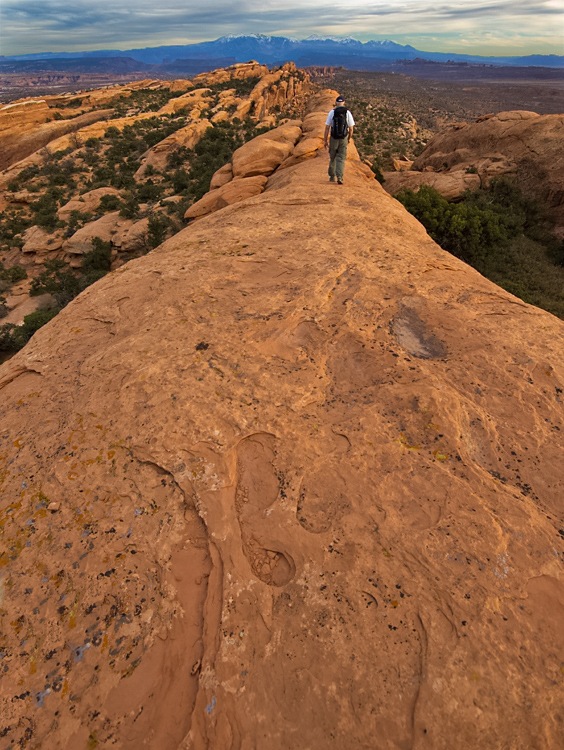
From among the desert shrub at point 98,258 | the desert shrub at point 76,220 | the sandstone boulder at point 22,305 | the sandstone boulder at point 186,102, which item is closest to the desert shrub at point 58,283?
the sandstone boulder at point 22,305

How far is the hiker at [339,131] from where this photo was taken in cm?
1050

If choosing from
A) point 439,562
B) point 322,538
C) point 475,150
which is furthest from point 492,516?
point 475,150

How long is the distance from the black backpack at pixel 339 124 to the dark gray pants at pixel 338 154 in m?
0.12

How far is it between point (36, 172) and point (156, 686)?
1685 inches

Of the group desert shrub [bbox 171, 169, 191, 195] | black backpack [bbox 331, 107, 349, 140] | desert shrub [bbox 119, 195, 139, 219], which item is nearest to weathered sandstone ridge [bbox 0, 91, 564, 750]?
black backpack [bbox 331, 107, 349, 140]

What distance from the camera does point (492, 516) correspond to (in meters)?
3.63

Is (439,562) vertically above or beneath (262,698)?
above

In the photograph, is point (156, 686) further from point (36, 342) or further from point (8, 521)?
point (36, 342)

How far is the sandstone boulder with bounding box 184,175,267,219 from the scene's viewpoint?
1426 centimetres

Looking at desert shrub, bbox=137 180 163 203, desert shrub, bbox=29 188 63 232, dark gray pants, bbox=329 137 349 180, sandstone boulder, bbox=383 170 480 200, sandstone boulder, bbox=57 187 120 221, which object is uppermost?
dark gray pants, bbox=329 137 349 180

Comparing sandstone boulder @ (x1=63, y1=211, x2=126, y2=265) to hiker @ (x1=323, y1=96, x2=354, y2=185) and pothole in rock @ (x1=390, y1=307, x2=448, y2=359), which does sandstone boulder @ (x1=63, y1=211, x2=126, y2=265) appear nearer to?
hiker @ (x1=323, y1=96, x2=354, y2=185)

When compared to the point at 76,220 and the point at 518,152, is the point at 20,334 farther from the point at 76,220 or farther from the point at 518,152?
the point at 518,152

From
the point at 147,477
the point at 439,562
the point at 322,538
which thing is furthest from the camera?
the point at 147,477

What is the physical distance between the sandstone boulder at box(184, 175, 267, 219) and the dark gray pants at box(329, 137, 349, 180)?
394cm
